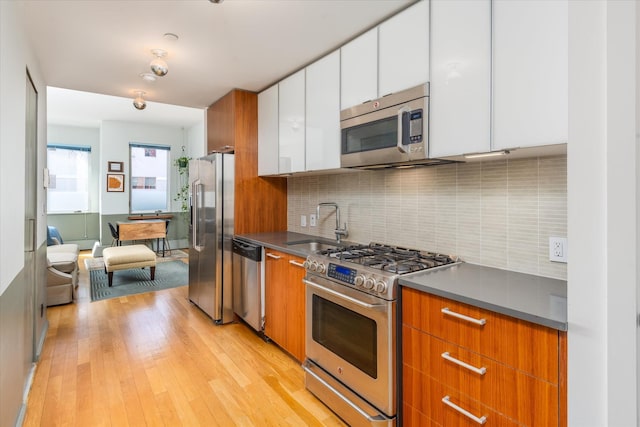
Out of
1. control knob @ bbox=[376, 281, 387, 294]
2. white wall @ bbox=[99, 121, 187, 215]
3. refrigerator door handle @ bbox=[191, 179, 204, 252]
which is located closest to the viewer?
control knob @ bbox=[376, 281, 387, 294]

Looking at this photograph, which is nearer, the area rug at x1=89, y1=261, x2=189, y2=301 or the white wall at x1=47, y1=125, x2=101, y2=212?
the area rug at x1=89, y1=261, x2=189, y2=301

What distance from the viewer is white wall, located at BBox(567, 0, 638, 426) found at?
3.23 feet

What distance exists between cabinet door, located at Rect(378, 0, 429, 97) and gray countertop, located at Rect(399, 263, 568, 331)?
1.05m

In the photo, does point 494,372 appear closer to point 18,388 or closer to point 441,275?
point 441,275

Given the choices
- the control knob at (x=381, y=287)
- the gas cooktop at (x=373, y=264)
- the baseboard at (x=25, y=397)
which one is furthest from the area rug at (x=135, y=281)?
Result: the control knob at (x=381, y=287)

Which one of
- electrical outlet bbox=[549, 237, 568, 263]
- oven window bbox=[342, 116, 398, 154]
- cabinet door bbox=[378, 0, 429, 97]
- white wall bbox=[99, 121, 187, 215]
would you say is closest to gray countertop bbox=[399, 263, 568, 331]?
electrical outlet bbox=[549, 237, 568, 263]

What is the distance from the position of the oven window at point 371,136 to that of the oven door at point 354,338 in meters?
0.87

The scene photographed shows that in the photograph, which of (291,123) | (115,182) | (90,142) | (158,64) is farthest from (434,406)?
(90,142)

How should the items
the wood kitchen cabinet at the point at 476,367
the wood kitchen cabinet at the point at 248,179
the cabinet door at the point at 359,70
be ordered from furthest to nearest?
the wood kitchen cabinet at the point at 248,179 → the cabinet door at the point at 359,70 → the wood kitchen cabinet at the point at 476,367

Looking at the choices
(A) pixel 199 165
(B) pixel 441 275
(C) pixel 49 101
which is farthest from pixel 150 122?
(B) pixel 441 275

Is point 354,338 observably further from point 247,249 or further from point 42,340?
point 42,340

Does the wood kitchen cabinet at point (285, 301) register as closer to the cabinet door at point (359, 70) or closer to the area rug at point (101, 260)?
the cabinet door at point (359, 70)

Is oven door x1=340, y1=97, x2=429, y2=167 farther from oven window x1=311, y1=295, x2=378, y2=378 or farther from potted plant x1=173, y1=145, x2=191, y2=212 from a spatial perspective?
potted plant x1=173, y1=145, x2=191, y2=212

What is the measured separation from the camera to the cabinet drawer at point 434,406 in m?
1.31
